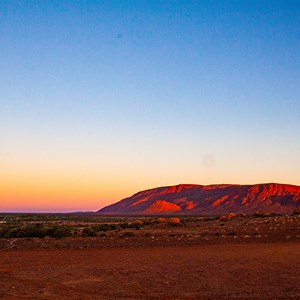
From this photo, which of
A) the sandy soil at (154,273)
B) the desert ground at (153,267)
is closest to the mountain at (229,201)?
the desert ground at (153,267)

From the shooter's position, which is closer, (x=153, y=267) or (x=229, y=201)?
(x=153, y=267)

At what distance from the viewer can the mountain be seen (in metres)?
145

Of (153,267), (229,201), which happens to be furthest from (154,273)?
(229,201)

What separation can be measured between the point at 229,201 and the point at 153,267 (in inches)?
5645

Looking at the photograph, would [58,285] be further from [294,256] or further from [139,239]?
[139,239]

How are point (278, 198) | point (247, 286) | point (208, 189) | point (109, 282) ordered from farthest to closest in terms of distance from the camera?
point (208, 189) → point (278, 198) → point (109, 282) → point (247, 286)

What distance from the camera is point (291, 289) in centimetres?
1402

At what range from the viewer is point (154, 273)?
1770 centimetres

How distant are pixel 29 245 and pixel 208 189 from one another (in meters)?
161

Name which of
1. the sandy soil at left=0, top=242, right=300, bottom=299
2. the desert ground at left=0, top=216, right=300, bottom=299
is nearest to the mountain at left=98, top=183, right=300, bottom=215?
the desert ground at left=0, top=216, right=300, bottom=299

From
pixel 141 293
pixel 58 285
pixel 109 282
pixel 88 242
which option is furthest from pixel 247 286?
pixel 88 242

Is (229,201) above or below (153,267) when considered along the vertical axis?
above

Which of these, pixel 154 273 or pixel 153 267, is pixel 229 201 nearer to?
pixel 153 267

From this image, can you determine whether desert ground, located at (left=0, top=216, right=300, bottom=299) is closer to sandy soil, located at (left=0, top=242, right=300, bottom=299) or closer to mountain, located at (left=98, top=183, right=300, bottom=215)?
sandy soil, located at (left=0, top=242, right=300, bottom=299)
